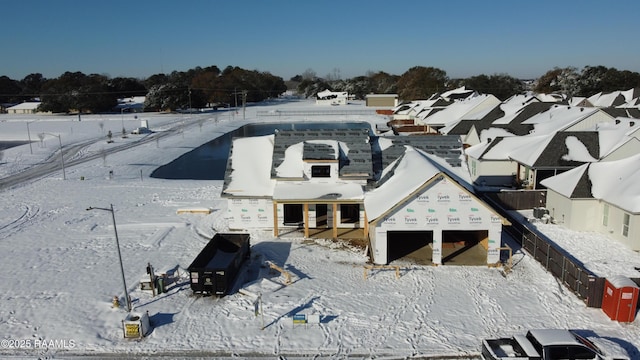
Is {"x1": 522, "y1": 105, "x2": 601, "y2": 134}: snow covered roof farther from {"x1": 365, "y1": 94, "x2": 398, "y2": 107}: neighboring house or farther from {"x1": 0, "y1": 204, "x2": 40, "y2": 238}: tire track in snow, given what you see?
{"x1": 365, "y1": 94, "x2": 398, "y2": 107}: neighboring house

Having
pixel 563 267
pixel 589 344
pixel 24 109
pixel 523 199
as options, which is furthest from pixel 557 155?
pixel 24 109

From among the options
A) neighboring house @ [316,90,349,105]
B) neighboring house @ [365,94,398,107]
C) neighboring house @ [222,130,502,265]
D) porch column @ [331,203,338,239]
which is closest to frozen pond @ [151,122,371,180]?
neighboring house @ [222,130,502,265]

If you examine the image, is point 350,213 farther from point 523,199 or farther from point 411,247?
point 523,199

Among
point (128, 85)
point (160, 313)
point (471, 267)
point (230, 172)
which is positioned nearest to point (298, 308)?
point (160, 313)

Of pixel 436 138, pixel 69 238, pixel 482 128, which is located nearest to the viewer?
pixel 69 238

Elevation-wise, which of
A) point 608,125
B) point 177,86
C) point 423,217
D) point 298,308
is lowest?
point 298,308

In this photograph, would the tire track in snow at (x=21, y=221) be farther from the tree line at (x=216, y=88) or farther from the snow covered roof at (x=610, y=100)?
the tree line at (x=216, y=88)

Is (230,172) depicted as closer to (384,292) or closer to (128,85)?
(384,292)
